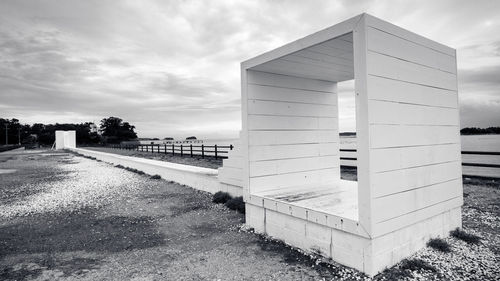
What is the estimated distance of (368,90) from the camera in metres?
2.92

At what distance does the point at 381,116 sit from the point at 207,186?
526cm

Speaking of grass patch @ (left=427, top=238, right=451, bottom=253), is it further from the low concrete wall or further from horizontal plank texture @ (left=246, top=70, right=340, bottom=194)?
the low concrete wall

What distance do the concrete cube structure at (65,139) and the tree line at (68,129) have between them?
51.0 ft

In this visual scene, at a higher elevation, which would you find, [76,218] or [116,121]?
[116,121]

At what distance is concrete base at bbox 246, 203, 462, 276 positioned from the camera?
120 inches

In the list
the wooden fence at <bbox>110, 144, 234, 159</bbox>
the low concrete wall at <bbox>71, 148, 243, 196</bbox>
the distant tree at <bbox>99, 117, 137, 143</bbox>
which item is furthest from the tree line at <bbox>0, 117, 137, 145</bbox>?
the low concrete wall at <bbox>71, 148, 243, 196</bbox>

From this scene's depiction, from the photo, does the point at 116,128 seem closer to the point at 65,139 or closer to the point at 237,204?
the point at 65,139

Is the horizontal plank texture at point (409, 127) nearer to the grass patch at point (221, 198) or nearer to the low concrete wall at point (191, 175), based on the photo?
the low concrete wall at point (191, 175)

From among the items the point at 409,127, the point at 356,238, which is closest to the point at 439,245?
the point at 356,238

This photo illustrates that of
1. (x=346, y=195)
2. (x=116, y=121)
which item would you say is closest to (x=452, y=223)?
(x=346, y=195)

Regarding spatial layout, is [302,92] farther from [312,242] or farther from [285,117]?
[312,242]

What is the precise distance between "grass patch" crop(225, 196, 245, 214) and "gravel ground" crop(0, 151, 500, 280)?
0.16 meters

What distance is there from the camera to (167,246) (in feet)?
13.1

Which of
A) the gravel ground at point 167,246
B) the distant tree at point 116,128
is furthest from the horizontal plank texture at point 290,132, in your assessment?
the distant tree at point 116,128
